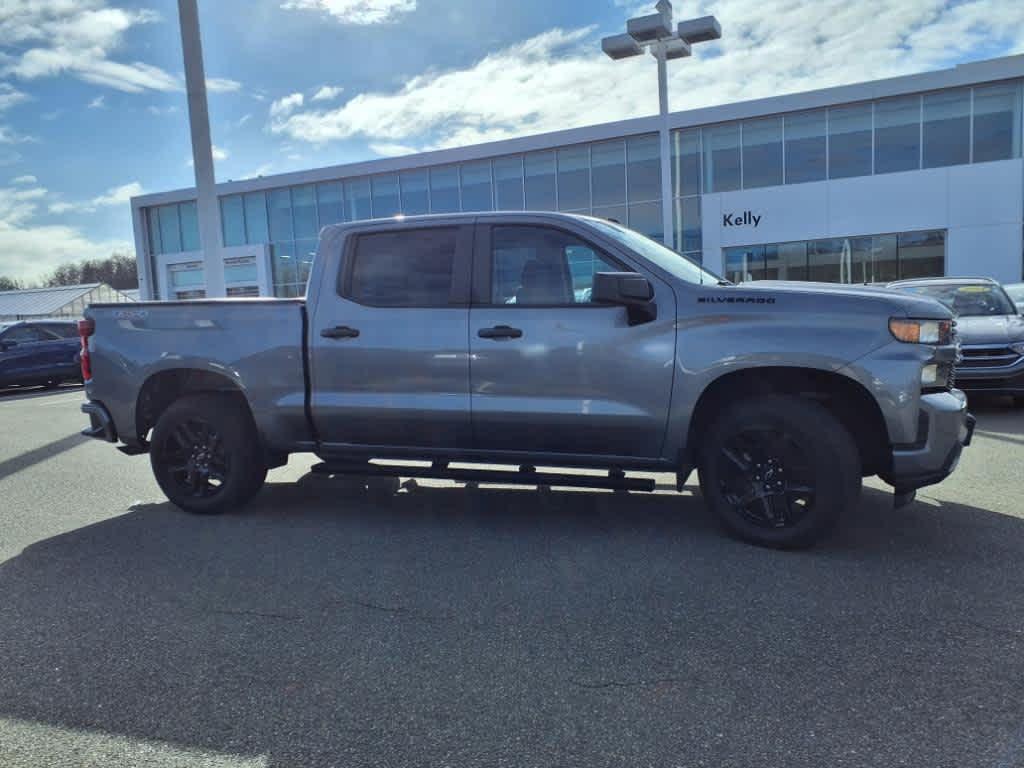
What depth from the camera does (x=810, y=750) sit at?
2367 mm

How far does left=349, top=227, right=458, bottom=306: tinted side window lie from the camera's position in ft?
15.8

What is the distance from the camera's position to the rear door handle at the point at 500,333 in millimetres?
4516

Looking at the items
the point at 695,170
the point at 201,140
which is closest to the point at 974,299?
the point at 201,140

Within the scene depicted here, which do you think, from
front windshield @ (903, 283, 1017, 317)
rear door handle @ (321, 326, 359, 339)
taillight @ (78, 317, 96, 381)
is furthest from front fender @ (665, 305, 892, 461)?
front windshield @ (903, 283, 1017, 317)

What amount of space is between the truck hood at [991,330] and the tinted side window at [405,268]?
259 inches

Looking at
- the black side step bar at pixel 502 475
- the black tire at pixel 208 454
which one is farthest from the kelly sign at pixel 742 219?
the black tire at pixel 208 454

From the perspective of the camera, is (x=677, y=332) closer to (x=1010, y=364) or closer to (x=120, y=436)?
(x=120, y=436)

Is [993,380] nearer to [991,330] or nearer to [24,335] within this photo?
[991,330]

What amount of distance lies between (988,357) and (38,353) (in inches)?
740

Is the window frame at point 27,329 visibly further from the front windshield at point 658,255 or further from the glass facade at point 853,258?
the glass facade at point 853,258

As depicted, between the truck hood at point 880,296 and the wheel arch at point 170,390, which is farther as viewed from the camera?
the wheel arch at point 170,390

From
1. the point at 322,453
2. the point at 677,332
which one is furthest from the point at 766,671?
the point at 322,453

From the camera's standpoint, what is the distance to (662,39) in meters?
20.2

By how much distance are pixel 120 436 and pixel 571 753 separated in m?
4.48
